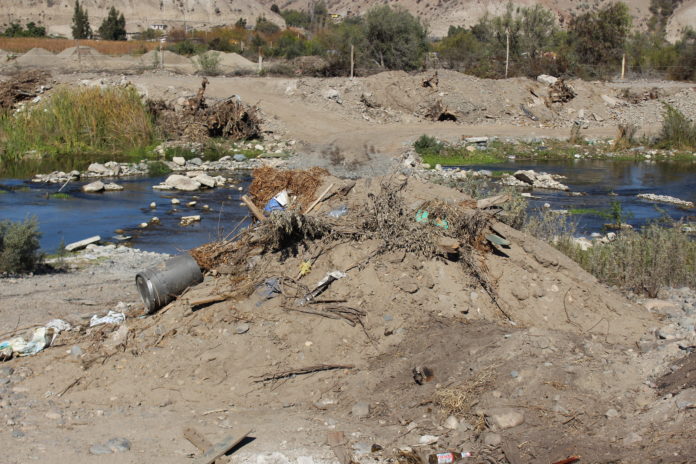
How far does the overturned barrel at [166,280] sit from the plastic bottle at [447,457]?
305 cm

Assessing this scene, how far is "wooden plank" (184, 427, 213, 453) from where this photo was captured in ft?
15.1

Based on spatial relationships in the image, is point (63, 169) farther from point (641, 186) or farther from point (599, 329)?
point (599, 329)

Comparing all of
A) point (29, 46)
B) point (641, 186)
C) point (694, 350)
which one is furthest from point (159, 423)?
point (29, 46)

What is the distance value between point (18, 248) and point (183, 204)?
6.29 meters

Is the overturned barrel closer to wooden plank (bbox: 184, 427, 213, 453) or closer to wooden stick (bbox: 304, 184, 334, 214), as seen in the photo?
wooden stick (bbox: 304, 184, 334, 214)

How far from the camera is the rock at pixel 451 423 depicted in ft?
15.4

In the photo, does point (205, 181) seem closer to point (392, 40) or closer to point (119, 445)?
point (119, 445)

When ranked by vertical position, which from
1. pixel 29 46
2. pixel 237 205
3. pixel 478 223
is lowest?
pixel 237 205

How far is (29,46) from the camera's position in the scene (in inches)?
1789

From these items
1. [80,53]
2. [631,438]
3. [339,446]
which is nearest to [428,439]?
[339,446]

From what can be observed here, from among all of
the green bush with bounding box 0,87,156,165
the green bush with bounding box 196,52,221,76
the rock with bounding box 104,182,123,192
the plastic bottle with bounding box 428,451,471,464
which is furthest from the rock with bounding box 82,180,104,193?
the green bush with bounding box 196,52,221,76

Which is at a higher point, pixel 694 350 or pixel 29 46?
pixel 29 46

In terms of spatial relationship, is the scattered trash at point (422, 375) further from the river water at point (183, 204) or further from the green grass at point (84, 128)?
the green grass at point (84, 128)

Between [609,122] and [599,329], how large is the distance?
2185cm
